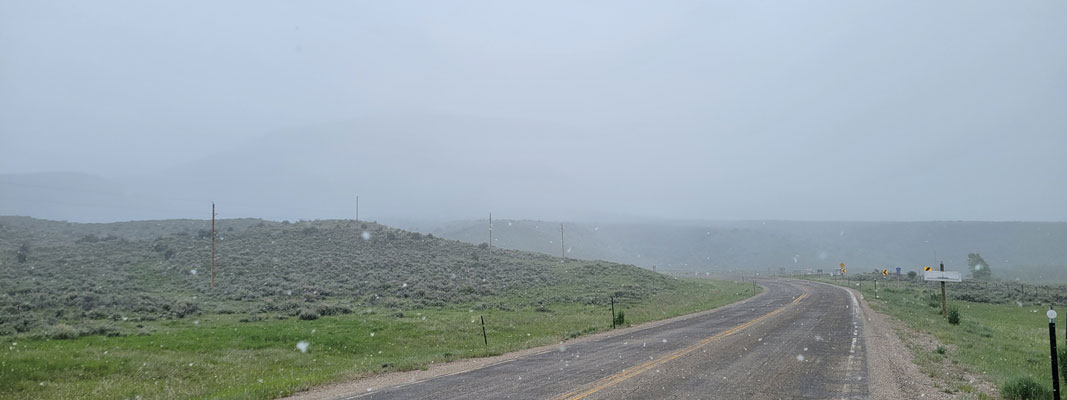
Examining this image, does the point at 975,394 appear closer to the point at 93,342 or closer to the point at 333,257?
the point at 93,342

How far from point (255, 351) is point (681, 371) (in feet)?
51.7

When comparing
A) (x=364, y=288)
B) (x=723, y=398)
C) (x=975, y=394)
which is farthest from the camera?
(x=364, y=288)

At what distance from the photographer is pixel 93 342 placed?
19.9 metres

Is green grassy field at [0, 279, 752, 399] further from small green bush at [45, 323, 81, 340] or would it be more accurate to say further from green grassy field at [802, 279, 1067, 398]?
green grassy field at [802, 279, 1067, 398]

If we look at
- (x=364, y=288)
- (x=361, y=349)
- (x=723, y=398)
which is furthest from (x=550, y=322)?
(x=364, y=288)

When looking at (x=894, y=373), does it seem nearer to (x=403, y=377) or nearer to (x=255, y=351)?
(x=403, y=377)

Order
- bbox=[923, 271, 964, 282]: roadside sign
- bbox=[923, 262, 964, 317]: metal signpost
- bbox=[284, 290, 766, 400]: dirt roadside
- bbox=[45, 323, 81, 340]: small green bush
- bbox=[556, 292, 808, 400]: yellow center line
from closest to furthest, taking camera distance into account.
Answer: bbox=[556, 292, 808, 400]: yellow center line, bbox=[284, 290, 766, 400]: dirt roadside, bbox=[45, 323, 81, 340]: small green bush, bbox=[923, 262, 964, 317]: metal signpost, bbox=[923, 271, 964, 282]: roadside sign

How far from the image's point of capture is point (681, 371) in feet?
41.5

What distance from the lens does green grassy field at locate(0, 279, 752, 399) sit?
1386cm

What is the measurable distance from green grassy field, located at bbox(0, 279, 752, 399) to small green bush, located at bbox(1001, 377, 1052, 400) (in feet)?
41.9

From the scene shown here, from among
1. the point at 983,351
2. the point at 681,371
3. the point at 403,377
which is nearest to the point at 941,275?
the point at 983,351

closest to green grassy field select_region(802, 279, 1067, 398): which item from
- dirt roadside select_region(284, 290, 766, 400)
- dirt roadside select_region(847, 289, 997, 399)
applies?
dirt roadside select_region(847, 289, 997, 399)

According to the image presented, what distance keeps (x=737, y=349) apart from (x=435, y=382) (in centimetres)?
906

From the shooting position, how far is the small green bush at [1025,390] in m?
10.1
